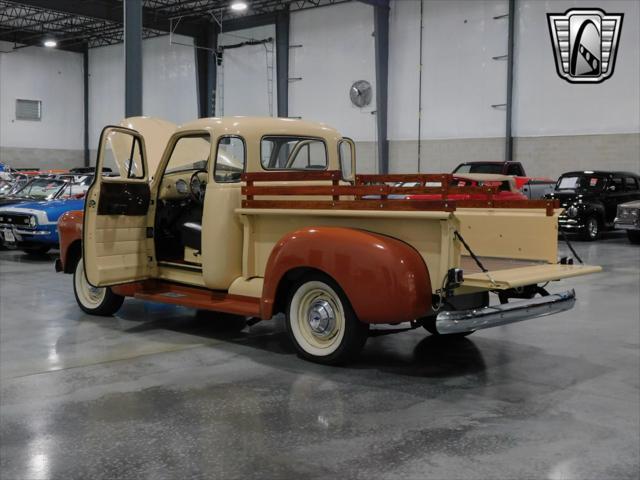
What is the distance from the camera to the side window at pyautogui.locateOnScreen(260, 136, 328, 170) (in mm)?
6301

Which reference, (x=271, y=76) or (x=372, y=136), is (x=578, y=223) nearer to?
(x=372, y=136)

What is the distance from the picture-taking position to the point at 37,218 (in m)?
11.7

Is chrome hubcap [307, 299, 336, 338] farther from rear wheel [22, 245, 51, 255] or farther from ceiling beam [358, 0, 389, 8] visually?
ceiling beam [358, 0, 389, 8]

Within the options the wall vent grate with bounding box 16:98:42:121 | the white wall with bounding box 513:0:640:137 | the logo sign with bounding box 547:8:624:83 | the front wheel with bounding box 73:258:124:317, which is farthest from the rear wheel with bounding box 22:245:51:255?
the wall vent grate with bounding box 16:98:42:121

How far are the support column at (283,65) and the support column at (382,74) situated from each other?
3.89 meters

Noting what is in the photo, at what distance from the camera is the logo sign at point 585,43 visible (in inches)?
714

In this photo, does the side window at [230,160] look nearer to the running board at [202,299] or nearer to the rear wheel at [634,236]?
the running board at [202,299]

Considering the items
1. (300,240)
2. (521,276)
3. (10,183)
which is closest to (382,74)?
(10,183)

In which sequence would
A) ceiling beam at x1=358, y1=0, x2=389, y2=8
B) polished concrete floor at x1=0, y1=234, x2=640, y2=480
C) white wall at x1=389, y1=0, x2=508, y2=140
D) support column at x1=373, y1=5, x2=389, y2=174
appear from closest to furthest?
polished concrete floor at x1=0, y1=234, x2=640, y2=480 → white wall at x1=389, y1=0, x2=508, y2=140 → ceiling beam at x1=358, y1=0, x2=389, y2=8 → support column at x1=373, y1=5, x2=389, y2=174

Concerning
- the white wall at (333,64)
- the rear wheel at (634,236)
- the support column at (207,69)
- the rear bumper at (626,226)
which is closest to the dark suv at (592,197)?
the rear wheel at (634,236)

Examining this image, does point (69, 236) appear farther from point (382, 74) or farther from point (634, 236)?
point (382, 74)

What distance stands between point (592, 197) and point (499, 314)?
12.5 m

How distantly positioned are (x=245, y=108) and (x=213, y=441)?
75.4ft

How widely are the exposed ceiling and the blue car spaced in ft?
43.2
